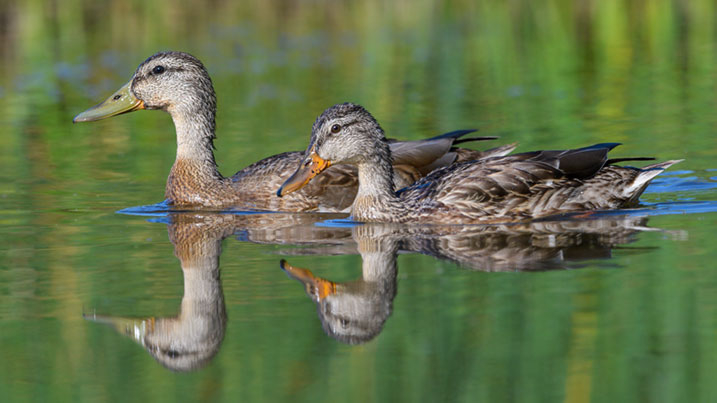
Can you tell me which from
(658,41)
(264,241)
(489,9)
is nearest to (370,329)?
(264,241)

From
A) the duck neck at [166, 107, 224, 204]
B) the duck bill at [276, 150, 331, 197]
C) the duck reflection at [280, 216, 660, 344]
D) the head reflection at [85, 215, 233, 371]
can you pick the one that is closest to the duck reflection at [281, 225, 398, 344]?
the duck reflection at [280, 216, 660, 344]

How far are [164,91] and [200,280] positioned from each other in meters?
4.77

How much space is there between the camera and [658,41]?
21.6m

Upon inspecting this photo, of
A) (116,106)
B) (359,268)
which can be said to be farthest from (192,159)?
(359,268)

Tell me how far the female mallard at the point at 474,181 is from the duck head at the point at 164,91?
263 centimetres

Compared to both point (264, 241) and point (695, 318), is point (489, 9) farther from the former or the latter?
point (695, 318)

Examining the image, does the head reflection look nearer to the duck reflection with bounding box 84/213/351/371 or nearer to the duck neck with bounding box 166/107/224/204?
the duck reflection with bounding box 84/213/351/371

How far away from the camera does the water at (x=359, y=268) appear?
19.4 ft

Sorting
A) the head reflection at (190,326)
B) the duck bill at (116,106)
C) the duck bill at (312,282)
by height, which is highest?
the duck bill at (116,106)

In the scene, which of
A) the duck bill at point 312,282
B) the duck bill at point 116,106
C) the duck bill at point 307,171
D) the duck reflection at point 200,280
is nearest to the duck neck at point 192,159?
the duck bill at point 116,106

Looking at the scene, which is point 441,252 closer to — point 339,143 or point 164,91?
point 339,143

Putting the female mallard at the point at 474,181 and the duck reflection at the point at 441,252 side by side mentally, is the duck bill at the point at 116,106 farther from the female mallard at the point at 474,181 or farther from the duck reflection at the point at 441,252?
the duck reflection at the point at 441,252

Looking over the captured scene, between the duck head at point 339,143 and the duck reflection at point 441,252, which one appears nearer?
the duck reflection at point 441,252

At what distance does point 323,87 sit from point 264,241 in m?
8.90
